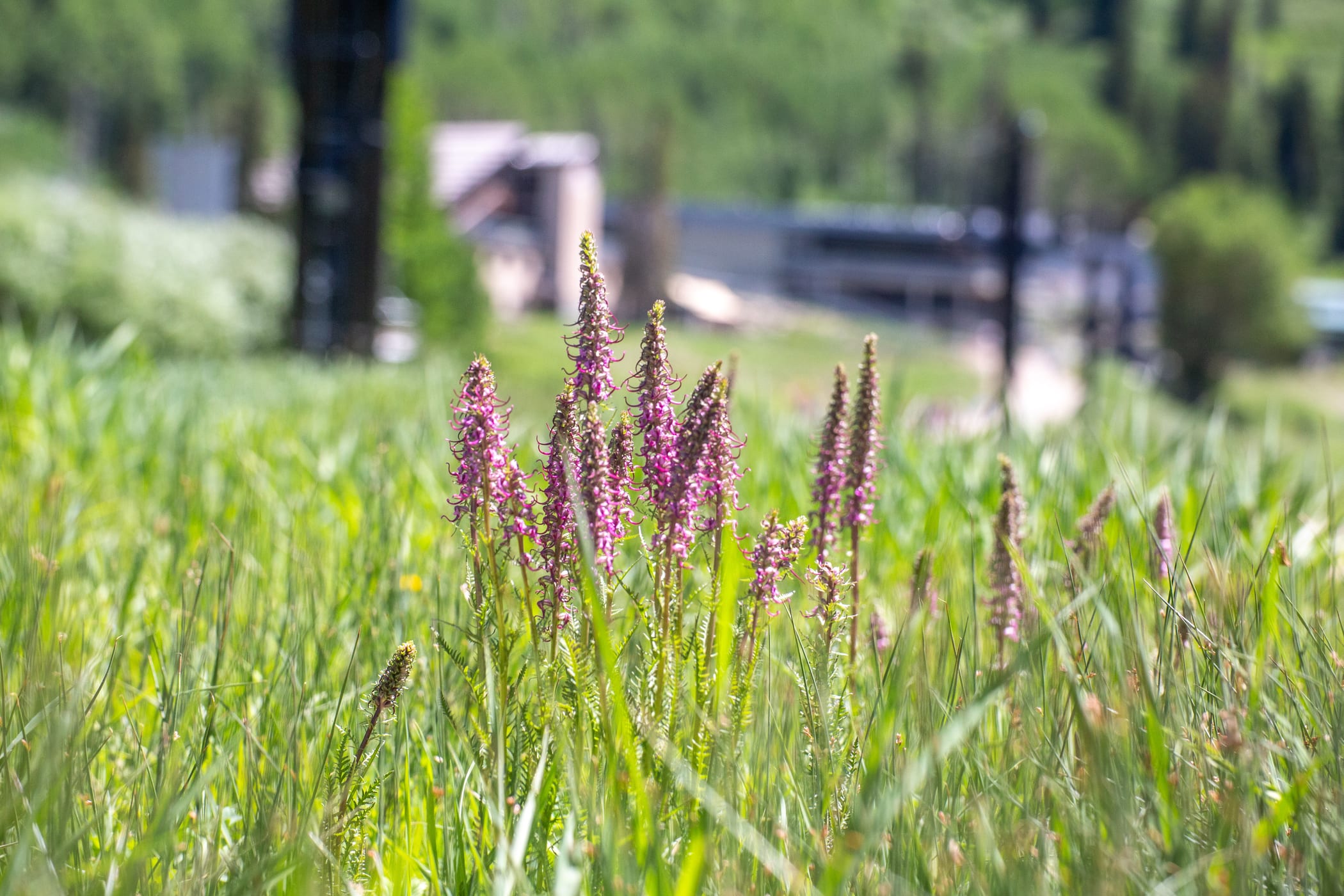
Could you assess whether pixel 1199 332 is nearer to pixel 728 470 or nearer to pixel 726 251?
pixel 726 251

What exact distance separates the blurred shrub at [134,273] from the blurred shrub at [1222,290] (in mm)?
56286

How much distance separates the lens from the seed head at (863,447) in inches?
63.6

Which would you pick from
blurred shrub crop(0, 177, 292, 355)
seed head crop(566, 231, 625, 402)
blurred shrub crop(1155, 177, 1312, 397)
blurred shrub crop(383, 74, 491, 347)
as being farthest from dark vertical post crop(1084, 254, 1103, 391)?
seed head crop(566, 231, 625, 402)

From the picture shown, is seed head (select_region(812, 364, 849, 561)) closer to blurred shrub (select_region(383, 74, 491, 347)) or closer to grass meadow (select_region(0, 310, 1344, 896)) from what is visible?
grass meadow (select_region(0, 310, 1344, 896))

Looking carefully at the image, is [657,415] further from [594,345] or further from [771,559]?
[771,559]

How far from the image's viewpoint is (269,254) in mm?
20141

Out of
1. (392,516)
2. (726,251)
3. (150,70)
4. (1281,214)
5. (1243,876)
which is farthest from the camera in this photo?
(150,70)

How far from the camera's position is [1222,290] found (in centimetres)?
6662

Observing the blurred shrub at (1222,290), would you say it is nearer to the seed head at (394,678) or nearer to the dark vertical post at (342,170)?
the dark vertical post at (342,170)

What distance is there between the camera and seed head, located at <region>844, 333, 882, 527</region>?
161cm

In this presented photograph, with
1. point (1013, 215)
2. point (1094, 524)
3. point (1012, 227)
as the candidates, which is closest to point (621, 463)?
point (1094, 524)

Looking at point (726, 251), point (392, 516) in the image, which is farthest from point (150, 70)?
point (392, 516)

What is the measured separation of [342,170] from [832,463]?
40.3ft

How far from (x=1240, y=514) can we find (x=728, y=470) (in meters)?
1.86
